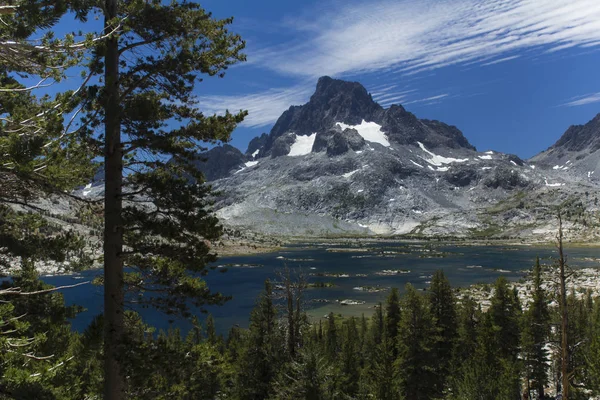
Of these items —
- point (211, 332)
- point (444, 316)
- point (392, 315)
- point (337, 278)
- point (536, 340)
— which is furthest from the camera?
point (337, 278)

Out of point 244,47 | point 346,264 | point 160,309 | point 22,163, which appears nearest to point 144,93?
point 244,47

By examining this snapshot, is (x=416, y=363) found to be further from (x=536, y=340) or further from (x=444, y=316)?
(x=536, y=340)

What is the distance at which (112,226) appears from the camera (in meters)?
11.0

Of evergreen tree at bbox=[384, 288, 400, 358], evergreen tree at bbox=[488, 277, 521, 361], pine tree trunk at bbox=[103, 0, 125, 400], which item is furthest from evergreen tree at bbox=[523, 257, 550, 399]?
pine tree trunk at bbox=[103, 0, 125, 400]

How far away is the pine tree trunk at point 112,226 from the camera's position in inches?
421

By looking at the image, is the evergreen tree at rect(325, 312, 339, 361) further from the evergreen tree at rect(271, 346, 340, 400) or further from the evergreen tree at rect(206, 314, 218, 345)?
the evergreen tree at rect(271, 346, 340, 400)

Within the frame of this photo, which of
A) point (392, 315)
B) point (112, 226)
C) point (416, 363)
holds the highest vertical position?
point (112, 226)

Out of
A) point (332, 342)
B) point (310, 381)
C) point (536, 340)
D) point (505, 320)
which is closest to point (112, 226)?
point (310, 381)

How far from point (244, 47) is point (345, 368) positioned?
117 ft

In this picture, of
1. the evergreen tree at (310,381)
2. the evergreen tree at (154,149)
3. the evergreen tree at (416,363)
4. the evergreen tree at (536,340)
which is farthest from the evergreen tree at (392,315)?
the evergreen tree at (154,149)

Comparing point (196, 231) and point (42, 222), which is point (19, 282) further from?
point (196, 231)

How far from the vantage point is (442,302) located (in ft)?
131

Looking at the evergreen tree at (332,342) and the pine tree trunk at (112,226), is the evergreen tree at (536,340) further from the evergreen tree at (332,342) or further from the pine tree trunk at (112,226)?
the pine tree trunk at (112,226)

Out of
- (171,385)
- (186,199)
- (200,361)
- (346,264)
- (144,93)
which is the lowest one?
(346,264)
